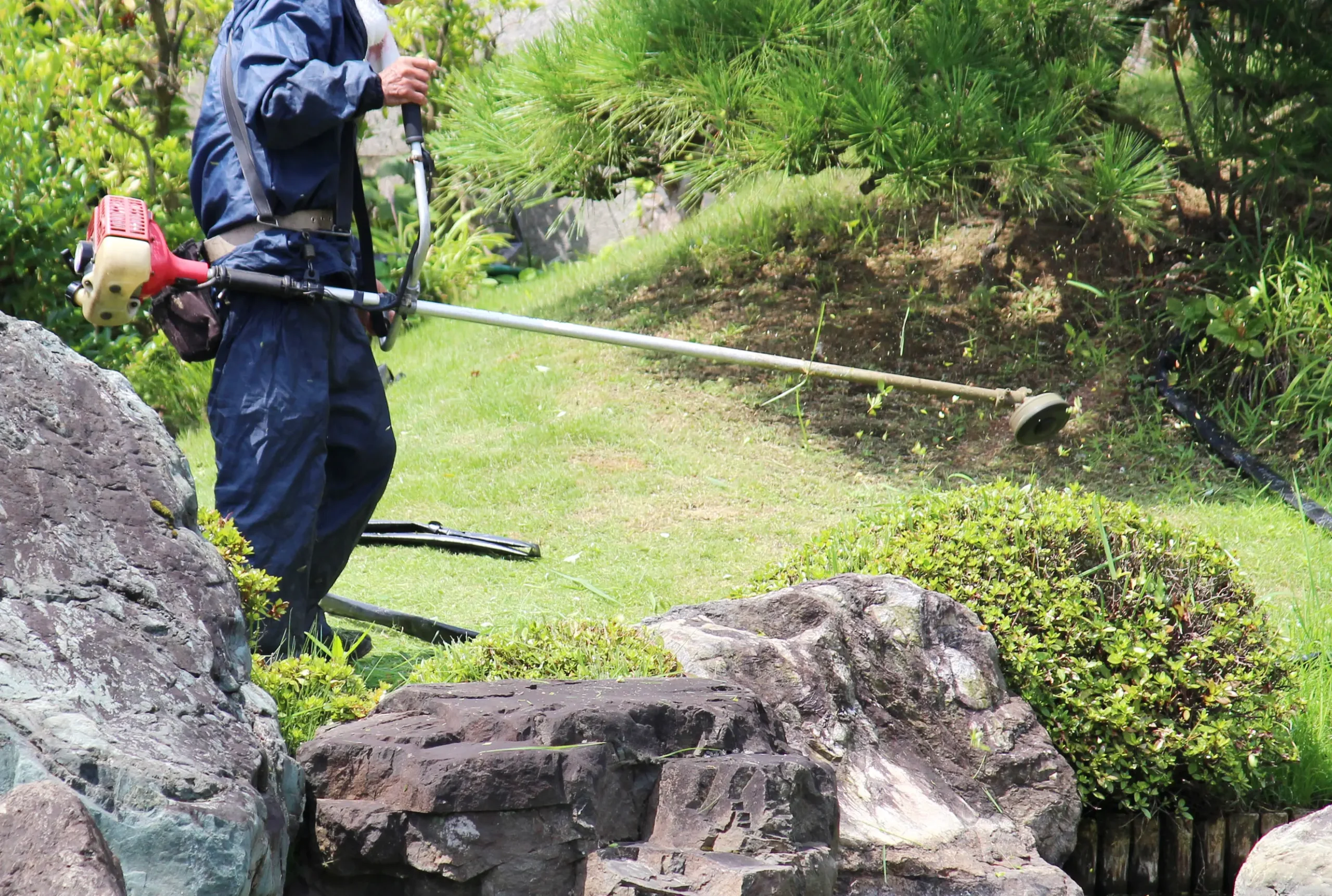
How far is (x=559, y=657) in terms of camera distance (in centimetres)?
274

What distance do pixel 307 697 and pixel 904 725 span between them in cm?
129

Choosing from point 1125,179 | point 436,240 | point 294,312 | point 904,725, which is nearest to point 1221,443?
point 1125,179

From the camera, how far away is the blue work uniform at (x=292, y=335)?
3.26m

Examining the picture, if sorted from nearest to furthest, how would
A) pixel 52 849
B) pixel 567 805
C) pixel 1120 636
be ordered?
pixel 52 849, pixel 567 805, pixel 1120 636

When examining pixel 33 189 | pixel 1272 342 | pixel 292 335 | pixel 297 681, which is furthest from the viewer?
pixel 33 189

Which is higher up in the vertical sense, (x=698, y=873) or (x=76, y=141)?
(x=76, y=141)

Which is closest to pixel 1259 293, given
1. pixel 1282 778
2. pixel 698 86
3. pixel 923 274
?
pixel 923 274

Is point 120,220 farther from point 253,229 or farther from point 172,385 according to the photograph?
point 172,385

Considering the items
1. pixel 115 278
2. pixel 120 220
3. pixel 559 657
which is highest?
pixel 120 220

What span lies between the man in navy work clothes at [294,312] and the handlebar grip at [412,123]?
2.8 inches

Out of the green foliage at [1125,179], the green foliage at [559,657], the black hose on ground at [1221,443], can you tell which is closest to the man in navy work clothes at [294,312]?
the green foliage at [559,657]

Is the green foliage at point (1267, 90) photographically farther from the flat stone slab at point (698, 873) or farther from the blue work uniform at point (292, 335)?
the flat stone slab at point (698, 873)

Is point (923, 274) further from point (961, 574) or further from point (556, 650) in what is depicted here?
point (556, 650)

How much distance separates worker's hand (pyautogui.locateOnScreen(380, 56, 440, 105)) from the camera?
338 cm
